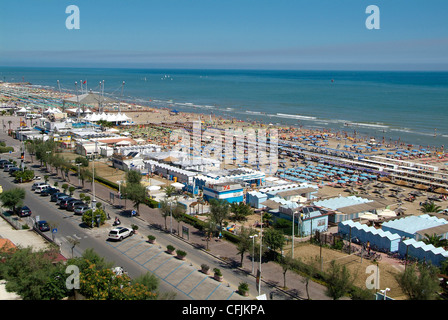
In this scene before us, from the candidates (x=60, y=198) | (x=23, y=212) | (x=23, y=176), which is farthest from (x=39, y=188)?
(x=23, y=212)

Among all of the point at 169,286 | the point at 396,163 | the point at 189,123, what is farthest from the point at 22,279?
the point at 189,123

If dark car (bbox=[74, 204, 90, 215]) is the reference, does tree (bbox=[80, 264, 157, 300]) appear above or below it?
above

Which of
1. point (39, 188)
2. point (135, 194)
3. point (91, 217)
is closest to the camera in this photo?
point (91, 217)

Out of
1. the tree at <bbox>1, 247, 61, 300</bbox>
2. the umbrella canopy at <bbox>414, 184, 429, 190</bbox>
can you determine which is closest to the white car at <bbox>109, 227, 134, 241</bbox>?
the tree at <bbox>1, 247, 61, 300</bbox>

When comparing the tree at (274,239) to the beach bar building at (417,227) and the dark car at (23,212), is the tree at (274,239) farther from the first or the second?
the dark car at (23,212)

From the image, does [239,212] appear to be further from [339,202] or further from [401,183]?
[401,183]

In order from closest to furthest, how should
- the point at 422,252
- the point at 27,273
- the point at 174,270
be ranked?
the point at 27,273 → the point at 174,270 → the point at 422,252

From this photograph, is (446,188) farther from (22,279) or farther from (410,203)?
(22,279)

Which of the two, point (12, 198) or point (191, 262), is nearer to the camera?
point (191, 262)

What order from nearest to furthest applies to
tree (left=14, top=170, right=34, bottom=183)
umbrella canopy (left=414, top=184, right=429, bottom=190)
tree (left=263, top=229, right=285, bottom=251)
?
tree (left=263, top=229, right=285, bottom=251), tree (left=14, top=170, right=34, bottom=183), umbrella canopy (left=414, top=184, right=429, bottom=190)

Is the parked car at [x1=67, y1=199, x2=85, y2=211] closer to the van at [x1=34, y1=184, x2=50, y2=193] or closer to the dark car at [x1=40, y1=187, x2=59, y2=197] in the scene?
the dark car at [x1=40, y1=187, x2=59, y2=197]
